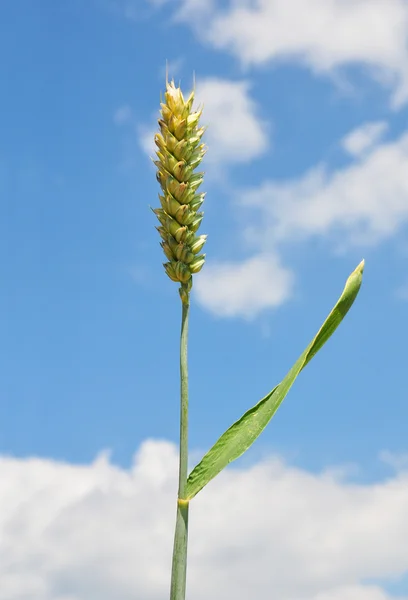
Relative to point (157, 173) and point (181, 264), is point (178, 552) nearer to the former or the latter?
point (181, 264)

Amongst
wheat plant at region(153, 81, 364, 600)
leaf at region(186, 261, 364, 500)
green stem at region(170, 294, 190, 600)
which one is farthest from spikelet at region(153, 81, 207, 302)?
leaf at region(186, 261, 364, 500)

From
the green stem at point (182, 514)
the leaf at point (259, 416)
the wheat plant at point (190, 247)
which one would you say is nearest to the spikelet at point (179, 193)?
the wheat plant at point (190, 247)

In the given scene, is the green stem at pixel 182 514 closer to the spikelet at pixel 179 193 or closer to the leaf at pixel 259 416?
the leaf at pixel 259 416

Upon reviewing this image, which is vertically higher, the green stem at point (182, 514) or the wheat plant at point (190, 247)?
the wheat plant at point (190, 247)

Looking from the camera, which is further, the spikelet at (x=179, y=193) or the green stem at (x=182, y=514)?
the spikelet at (x=179, y=193)

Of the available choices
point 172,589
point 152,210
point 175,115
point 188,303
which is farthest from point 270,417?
point 175,115

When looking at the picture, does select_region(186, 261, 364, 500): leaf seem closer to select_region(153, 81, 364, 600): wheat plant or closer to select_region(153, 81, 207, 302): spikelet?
select_region(153, 81, 364, 600): wheat plant

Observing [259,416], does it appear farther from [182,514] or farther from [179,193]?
[179,193]
